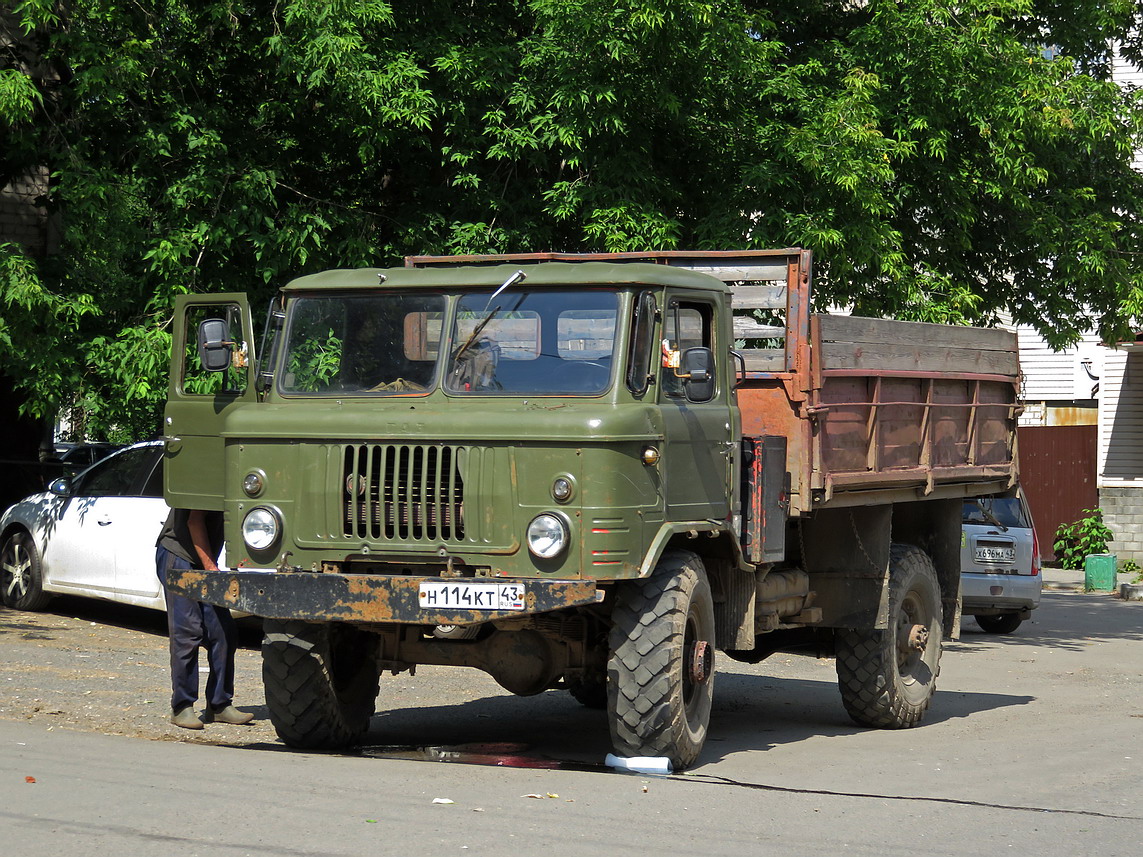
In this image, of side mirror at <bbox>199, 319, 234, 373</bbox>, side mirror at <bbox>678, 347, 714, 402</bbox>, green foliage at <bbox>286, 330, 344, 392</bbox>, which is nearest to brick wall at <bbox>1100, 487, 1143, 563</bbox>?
side mirror at <bbox>678, 347, 714, 402</bbox>

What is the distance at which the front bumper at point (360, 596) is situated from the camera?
7.23 m

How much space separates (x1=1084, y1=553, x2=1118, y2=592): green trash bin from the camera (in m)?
22.3

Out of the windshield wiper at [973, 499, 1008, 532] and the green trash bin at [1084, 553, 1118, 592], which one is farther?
the green trash bin at [1084, 553, 1118, 592]

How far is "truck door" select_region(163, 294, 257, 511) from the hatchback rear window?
10466 millimetres

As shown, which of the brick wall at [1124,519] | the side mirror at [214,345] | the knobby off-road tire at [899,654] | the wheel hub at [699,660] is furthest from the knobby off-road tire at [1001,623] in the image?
the side mirror at [214,345]

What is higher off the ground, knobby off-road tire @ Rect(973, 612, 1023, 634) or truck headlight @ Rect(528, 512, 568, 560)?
truck headlight @ Rect(528, 512, 568, 560)

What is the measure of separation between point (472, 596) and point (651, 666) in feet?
3.20

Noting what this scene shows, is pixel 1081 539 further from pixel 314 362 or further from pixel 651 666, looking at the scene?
pixel 314 362

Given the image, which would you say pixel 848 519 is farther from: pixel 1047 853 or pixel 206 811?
pixel 206 811

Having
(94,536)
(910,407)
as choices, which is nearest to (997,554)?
(910,407)

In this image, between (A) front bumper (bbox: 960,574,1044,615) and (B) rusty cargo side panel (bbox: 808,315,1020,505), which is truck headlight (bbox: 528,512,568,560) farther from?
(A) front bumper (bbox: 960,574,1044,615)

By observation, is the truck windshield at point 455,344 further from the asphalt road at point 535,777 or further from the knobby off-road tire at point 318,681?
the asphalt road at point 535,777

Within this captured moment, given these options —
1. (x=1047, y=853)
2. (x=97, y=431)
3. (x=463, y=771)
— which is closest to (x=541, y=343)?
(x=463, y=771)

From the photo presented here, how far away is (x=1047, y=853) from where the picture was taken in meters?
6.31
